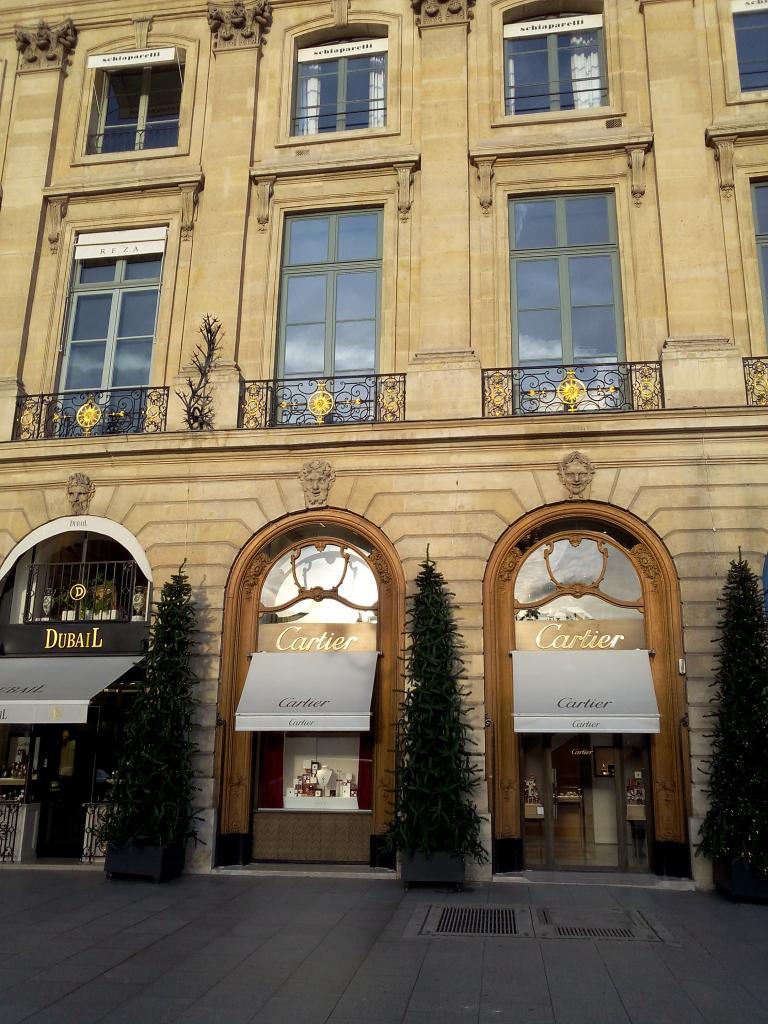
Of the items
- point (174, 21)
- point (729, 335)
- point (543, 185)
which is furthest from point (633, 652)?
point (174, 21)

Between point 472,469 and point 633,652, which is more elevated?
point 472,469

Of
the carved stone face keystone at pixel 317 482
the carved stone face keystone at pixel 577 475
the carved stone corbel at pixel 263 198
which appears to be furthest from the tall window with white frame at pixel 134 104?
the carved stone face keystone at pixel 577 475

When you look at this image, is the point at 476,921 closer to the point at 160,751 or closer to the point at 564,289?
the point at 160,751

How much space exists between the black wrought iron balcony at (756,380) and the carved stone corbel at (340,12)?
29.3 ft

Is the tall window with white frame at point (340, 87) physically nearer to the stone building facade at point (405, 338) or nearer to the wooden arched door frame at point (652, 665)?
the stone building facade at point (405, 338)

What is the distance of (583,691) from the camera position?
10844 mm

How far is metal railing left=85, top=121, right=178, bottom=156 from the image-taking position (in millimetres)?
15023

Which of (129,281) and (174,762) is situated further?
(129,281)

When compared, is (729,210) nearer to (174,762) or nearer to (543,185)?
(543,185)

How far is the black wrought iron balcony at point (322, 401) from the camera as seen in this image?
41.3 ft

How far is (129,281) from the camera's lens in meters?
14.3

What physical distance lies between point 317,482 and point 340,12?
852 cm

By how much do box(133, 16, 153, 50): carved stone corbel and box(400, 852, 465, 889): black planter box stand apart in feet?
46.7

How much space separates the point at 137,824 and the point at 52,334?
803cm
